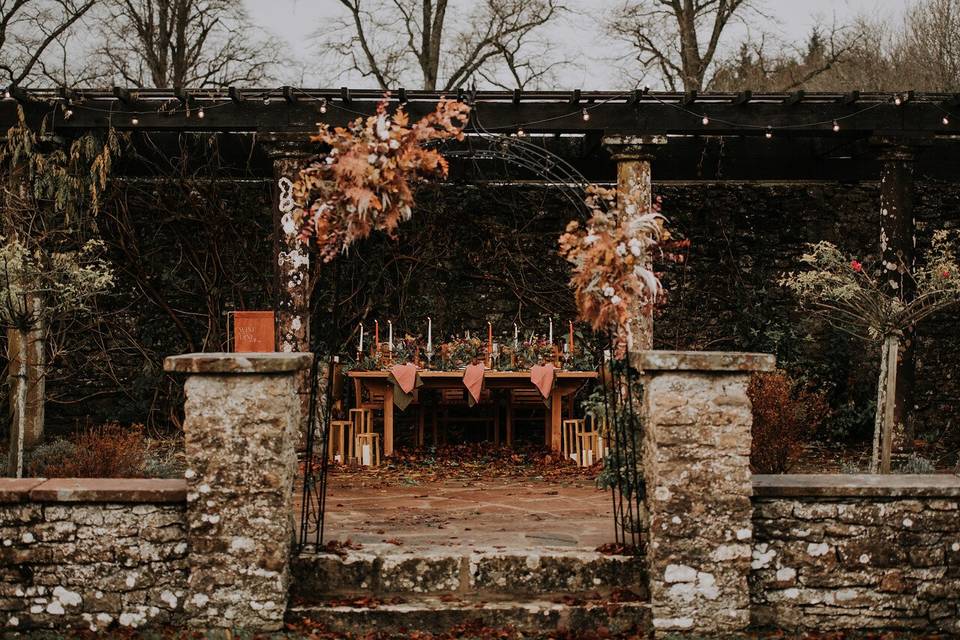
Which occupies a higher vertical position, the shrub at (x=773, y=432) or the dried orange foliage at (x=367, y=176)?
the dried orange foliage at (x=367, y=176)

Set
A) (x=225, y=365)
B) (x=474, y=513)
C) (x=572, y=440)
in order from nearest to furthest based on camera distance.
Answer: (x=225, y=365) → (x=474, y=513) → (x=572, y=440)

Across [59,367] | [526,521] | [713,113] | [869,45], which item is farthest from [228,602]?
[869,45]

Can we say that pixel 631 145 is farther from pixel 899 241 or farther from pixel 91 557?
pixel 91 557

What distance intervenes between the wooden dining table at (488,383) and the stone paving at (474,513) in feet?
2.89

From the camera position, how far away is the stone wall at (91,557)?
469cm

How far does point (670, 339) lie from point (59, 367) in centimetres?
710

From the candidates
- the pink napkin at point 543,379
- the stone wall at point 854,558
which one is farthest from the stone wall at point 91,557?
the pink napkin at point 543,379

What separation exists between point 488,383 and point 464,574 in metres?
4.10

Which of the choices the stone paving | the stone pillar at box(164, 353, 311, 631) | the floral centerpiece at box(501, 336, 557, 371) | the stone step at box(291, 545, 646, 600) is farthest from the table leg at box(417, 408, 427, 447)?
the stone pillar at box(164, 353, 311, 631)

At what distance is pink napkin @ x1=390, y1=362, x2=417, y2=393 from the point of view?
852cm

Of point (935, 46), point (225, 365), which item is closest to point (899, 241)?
point (225, 365)

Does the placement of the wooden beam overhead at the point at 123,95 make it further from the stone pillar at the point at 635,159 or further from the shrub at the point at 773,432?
the shrub at the point at 773,432

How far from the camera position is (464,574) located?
16.3ft

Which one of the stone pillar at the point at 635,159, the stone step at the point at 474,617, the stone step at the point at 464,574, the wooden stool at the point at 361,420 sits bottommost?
the stone step at the point at 474,617
